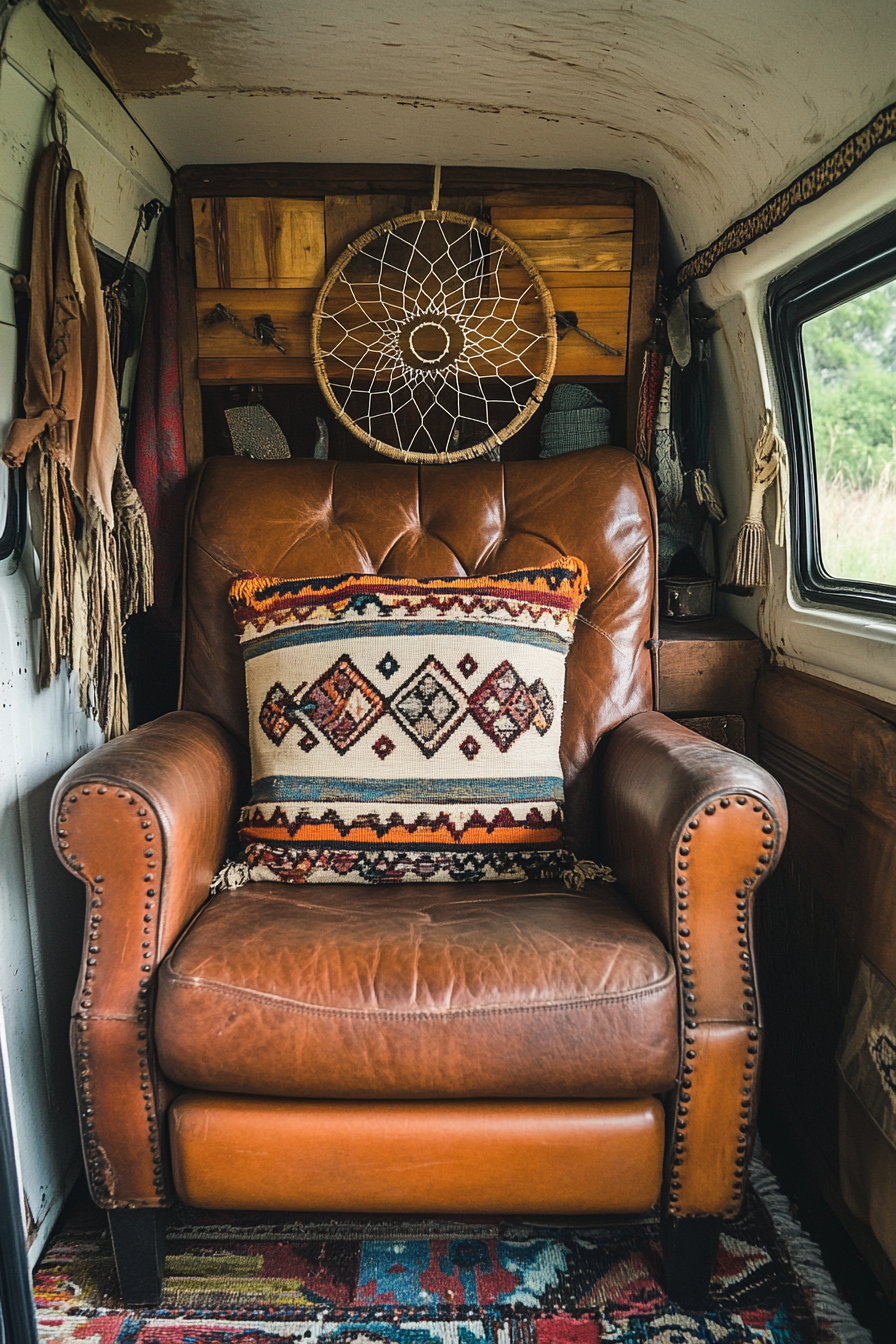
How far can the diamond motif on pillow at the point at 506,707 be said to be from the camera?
1.49m

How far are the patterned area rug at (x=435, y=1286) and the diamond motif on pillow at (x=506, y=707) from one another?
79 centimetres

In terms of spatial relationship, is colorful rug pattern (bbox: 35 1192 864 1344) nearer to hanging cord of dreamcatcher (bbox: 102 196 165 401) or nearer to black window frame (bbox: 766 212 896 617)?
black window frame (bbox: 766 212 896 617)

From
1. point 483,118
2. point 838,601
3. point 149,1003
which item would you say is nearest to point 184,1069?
point 149,1003

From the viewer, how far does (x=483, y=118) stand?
1.80m

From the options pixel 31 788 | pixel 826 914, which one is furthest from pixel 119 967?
pixel 826 914

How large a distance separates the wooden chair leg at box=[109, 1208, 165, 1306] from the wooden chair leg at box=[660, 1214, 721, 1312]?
730mm

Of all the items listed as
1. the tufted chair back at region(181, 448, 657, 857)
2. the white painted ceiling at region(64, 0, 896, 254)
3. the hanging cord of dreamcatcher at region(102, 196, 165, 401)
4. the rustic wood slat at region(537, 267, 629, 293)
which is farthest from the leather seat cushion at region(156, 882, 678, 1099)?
the rustic wood slat at region(537, 267, 629, 293)

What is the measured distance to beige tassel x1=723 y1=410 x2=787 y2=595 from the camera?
1823mm

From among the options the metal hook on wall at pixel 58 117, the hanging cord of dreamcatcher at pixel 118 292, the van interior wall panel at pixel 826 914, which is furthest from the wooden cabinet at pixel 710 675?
the metal hook on wall at pixel 58 117

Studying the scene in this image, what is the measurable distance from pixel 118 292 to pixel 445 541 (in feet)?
2.80

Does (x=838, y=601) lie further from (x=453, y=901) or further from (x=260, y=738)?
(x=260, y=738)

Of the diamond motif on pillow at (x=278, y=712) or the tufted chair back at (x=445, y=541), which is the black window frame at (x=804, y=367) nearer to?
the tufted chair back at (x=445, y=541)

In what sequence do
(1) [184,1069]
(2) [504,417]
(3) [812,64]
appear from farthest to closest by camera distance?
1. (2) [504,417]
2. (3) [812,64]
3. (1) [184,1069]

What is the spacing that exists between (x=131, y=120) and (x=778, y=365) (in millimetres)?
1429
